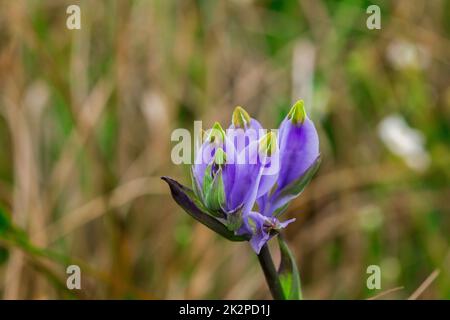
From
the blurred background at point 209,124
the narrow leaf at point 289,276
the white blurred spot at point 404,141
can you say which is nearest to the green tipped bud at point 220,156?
the narrow leaf at point 289,276

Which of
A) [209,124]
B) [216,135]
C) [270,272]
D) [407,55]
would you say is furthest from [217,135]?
[407,55]

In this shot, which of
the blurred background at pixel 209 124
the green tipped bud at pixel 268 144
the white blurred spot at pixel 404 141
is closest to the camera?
the green tipped bud at pixel 268 144

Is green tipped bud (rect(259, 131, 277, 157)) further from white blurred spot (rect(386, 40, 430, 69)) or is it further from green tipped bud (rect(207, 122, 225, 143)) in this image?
white blurred spot (rect(386, 40, 430, 69))

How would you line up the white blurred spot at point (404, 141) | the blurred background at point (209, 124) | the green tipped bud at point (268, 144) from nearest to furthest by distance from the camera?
the green tipped bud at point (268, 144), the blurred background at point (209, 124), the white blurred spot at point (404, 141)

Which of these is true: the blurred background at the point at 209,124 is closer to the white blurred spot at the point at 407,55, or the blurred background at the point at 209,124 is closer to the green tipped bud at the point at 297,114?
the white blurred spot at the point at 407,55

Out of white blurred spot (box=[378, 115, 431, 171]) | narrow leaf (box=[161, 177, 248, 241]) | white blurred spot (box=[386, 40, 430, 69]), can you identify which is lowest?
narrow leaf (box=[161, 177, 248, 241])

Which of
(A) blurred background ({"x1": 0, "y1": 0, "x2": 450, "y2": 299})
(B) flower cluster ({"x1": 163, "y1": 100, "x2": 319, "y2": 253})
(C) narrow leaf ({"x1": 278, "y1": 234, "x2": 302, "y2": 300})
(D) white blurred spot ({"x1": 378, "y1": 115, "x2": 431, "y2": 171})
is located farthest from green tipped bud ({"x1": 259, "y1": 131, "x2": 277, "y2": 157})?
(D) white blurred spot ({"x1": 378, "y1": 115, "x2": 431, "y2": 171})

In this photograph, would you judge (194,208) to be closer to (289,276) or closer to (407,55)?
(289,276)
